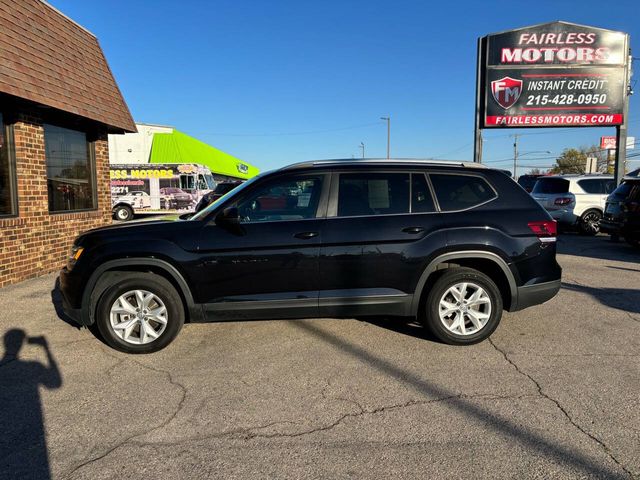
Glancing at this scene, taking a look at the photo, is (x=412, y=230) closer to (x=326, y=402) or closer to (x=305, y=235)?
(x=305, y=235)

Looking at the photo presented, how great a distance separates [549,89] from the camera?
13766mm

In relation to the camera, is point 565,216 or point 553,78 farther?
point 553,78

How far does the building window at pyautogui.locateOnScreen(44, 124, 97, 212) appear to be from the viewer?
819 cm

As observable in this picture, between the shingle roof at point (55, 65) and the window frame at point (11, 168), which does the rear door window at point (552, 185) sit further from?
the window frame at point (11, 168)

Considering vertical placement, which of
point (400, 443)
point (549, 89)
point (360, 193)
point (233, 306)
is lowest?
point (400, 443)

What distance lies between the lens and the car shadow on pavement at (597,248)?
31.4 feet

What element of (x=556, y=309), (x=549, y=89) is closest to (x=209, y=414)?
(x=556, y=309)

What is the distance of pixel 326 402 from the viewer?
332 centimetres

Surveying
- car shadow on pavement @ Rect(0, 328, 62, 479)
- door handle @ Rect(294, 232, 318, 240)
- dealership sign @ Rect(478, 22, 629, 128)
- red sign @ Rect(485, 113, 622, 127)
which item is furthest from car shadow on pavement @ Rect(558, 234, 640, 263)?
car shadow on pavement @ Rect(0, 328, 62, 479)

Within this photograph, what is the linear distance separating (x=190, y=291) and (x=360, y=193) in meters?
1.89

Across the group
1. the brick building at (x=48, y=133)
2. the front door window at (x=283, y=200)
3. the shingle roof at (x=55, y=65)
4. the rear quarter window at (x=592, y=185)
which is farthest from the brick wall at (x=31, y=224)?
the rear quarter window at (x=592, y=185)

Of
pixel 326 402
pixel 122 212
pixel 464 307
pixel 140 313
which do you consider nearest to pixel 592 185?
pixel 464 307

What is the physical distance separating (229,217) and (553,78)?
13.3m

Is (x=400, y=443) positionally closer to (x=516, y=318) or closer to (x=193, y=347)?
(x=193, y=347)
